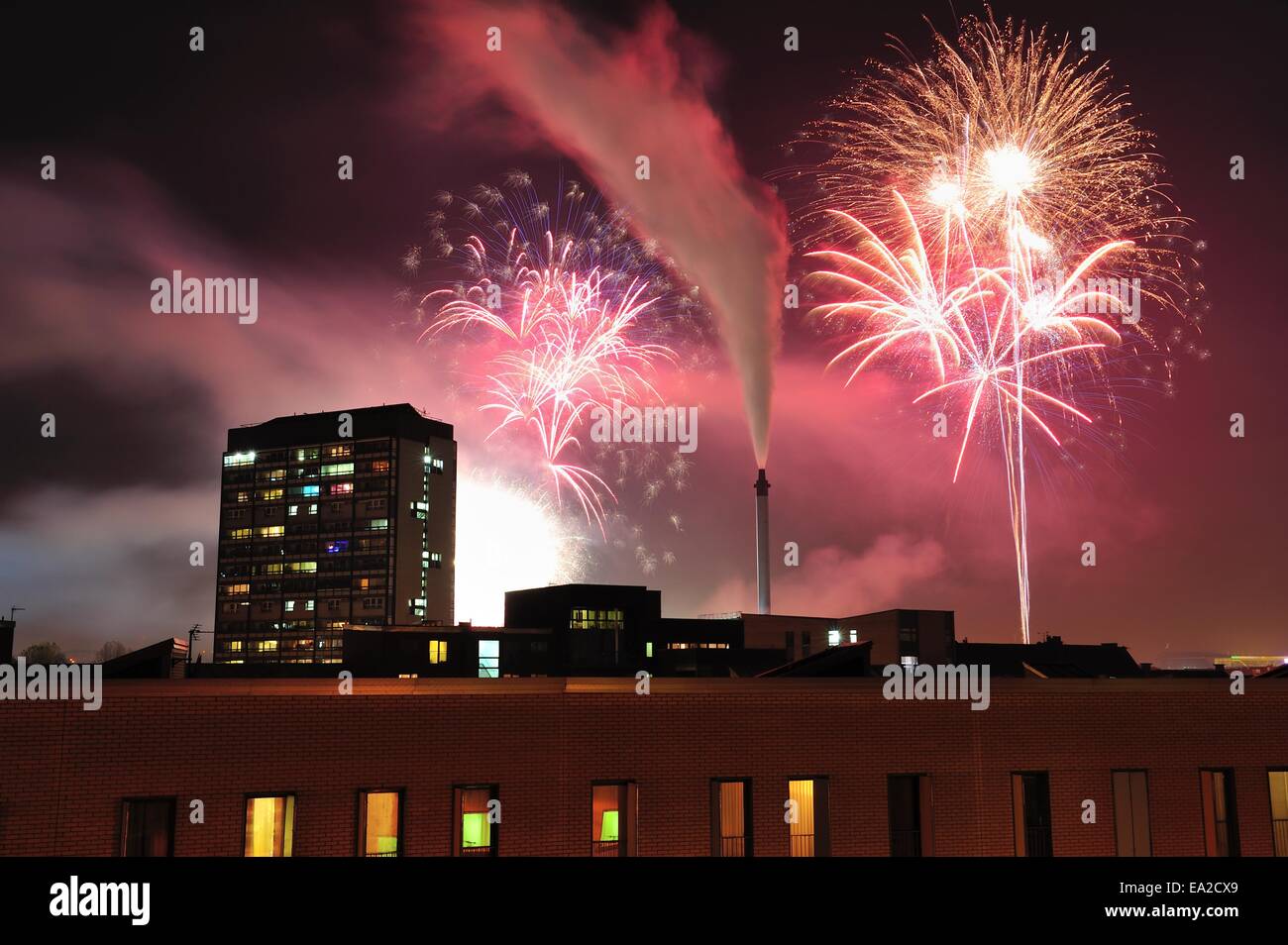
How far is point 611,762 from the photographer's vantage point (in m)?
21.2

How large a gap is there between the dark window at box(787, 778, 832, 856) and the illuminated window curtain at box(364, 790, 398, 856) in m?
7.58

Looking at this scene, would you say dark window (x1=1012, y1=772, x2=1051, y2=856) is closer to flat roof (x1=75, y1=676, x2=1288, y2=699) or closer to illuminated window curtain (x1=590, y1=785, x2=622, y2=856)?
flat roof (x1=75, y1=676, x2=1288, y2=699)

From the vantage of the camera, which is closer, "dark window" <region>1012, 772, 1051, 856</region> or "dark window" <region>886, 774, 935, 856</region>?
"dark window" <region>886, 774, 935, 856</region>

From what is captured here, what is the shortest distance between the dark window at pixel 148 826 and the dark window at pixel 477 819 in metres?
4.85

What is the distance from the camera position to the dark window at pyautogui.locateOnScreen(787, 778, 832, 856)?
21844mm

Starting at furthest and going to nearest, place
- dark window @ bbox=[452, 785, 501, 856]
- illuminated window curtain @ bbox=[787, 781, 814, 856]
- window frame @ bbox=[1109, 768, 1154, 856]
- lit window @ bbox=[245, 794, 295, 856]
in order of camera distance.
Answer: window frame @ bbox=[1109, 768, 1154, 856] < illuminated window curtain @ bbox=[787, 781, 814, 856] < dark window @ bbox=[452, 785, 501, 856] < lit window @ bbox=[245, 794, 295, 856]

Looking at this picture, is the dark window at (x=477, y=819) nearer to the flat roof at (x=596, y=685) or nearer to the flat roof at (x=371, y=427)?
the flat roof at (x=596, y=685)

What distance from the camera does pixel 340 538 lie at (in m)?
194

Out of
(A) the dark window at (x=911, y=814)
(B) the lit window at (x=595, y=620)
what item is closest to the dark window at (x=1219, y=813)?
(A) the dark window at (x=911, y=814)

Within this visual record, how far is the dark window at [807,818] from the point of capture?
71.7 ft

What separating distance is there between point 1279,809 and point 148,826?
23.0 meters

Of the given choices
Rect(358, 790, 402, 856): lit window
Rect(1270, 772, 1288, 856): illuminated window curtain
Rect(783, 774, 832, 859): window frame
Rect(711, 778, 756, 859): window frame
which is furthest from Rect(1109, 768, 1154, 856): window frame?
Rect(358, 790, 402, 856): lit window

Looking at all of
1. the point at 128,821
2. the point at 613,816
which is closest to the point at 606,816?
the point at 613,816
